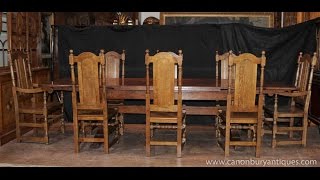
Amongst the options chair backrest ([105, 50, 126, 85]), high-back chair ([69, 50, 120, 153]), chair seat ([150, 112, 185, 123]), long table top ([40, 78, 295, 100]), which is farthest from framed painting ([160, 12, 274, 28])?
chair seat ([150, 112, 185, 123])

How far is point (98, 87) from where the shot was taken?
401 cm

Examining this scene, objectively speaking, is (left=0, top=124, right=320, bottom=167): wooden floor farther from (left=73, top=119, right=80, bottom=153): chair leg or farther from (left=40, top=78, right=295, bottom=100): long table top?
(left=40, top=78, right=295, bottom=100): long table top

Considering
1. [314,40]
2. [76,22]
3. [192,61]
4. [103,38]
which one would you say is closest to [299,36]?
[314,40]

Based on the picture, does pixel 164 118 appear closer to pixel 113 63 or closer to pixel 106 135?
pixel 106 135

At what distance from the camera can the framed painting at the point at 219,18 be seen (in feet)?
23.7

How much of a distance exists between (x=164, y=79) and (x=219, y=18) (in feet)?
12.8

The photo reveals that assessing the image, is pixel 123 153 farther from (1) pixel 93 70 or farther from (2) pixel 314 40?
(2) pixel 314 40

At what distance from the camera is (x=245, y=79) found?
12.5ft

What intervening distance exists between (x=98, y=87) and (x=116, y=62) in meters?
1.24

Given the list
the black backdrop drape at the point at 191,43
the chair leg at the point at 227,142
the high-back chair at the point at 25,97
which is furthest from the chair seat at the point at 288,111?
the high-back chair at the point at 25,97

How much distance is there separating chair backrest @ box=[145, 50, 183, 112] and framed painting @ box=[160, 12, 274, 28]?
3642mm

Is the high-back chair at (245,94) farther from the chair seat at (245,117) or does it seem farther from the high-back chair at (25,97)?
the high-back chair at (25,97)

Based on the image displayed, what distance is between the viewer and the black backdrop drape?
5434 millimetres

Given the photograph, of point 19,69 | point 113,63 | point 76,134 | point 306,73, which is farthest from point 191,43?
point 19,69
